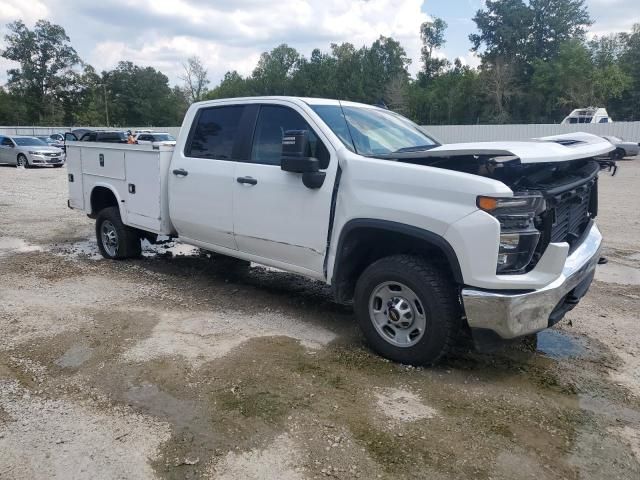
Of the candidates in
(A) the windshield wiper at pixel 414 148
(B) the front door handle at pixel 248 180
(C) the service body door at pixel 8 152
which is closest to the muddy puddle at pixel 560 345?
(A) the windshield wiper at pixel 414 148

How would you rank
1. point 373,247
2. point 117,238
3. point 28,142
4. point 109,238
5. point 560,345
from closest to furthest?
point 373,247 < point 560,345 < point 117,238 < point 109,238 < point 28,142

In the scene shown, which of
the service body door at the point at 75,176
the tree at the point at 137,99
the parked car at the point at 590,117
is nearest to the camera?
the service body door at the point at 75,176

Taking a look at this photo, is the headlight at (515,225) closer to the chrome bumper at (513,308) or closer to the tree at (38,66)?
the chrome bumper at (513,308)

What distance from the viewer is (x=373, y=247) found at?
4.33m

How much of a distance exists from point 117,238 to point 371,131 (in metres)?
3.96

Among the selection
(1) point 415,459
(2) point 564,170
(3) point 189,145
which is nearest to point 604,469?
(1) point 415,459

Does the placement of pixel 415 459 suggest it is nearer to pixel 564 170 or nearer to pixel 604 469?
pixel 604 469

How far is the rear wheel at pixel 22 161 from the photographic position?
950 inches

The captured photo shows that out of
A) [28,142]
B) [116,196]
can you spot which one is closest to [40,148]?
[28,142]

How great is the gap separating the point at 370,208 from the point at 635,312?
10.6 feet

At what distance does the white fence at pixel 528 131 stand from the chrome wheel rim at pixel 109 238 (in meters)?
29.1

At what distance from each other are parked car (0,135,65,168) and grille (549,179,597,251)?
2470cm

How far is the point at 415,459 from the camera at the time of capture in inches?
114

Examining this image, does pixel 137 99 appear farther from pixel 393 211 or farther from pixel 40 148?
pixel 393 211
